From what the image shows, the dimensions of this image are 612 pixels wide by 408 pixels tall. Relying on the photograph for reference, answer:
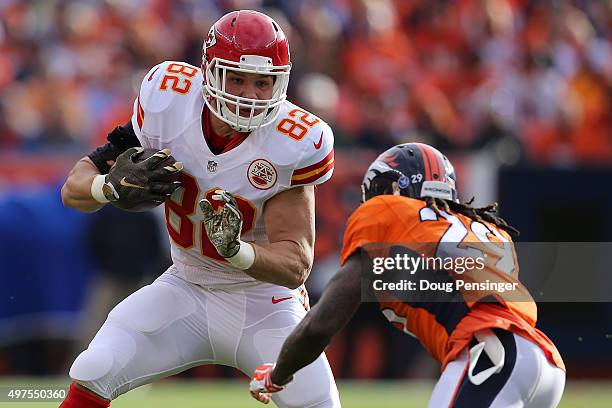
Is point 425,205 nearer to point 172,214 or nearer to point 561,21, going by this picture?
point 172,214

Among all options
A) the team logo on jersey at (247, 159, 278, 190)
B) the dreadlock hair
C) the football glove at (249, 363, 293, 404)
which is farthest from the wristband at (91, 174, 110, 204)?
the dreadlock hair

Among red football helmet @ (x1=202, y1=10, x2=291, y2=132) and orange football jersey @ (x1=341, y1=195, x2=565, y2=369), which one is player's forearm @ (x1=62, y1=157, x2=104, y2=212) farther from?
orange football jersey @ (x1=341, y1=195, x2=565, y2=369)

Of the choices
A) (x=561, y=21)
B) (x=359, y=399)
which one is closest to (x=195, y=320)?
(x=359, y=399)

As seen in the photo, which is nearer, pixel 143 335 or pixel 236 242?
pixel 236 242

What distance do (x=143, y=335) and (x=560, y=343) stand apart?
464cm

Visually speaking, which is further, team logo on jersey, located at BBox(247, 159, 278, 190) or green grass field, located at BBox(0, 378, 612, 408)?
green grass field, located at BBox(0, 378, 612, 408)

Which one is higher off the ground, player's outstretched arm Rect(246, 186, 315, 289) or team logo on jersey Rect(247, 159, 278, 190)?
team logo on jersey Rect(247, 159, 278, 190)

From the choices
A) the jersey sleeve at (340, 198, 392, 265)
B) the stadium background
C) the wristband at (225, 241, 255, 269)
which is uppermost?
the jersey sleeve at (340, 198, 392, 265)

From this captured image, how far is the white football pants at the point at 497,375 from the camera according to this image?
11.8ft

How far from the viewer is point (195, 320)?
14.7 feet

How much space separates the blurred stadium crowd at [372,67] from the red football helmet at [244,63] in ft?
12.4

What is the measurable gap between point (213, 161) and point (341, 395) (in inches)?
144

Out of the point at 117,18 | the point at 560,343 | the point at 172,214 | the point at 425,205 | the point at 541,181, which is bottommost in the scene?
the point at 560,343

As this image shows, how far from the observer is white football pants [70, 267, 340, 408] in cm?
430
